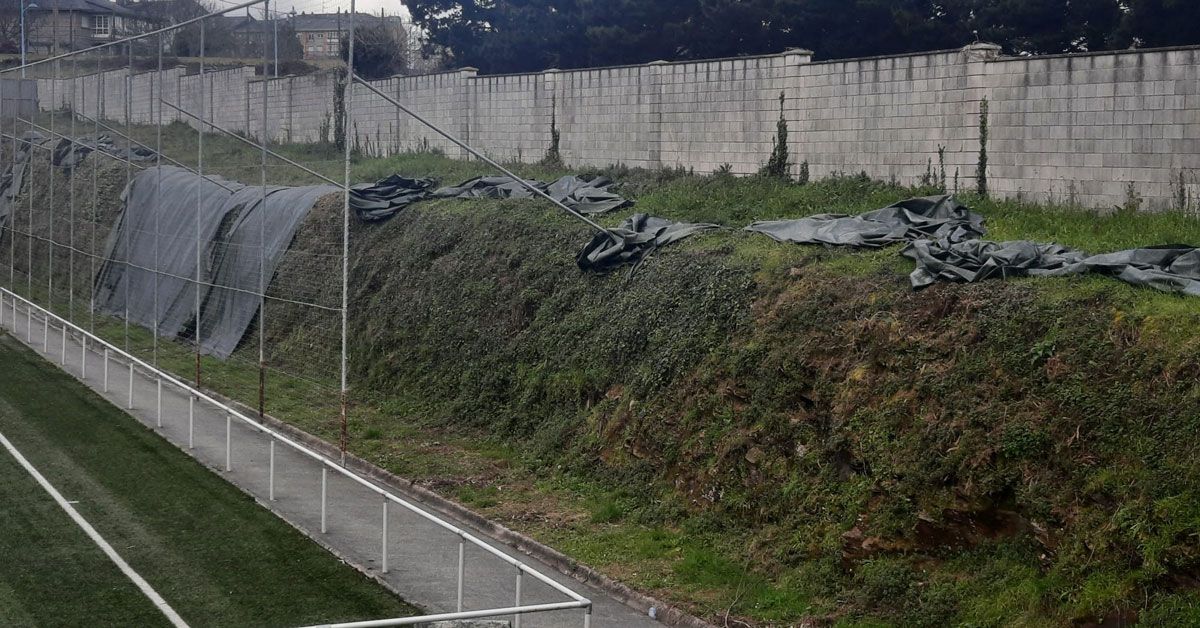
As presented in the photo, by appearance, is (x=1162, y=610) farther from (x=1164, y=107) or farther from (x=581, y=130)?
(x=581, y=130)

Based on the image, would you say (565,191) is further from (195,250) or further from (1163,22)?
(1163,22)

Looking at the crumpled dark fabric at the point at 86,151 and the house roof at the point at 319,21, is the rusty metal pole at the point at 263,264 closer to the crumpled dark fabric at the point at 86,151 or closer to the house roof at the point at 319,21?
the house roof at the point at 319,21

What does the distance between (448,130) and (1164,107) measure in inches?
646

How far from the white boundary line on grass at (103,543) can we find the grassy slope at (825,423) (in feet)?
11.6

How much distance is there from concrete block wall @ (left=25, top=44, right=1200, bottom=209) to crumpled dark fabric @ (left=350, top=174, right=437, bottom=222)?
6.58ft

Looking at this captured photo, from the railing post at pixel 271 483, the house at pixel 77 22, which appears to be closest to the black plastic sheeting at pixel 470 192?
the railing post at pixel 271 483

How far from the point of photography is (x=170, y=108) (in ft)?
70.7

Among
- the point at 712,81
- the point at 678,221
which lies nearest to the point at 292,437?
the point at 678,221

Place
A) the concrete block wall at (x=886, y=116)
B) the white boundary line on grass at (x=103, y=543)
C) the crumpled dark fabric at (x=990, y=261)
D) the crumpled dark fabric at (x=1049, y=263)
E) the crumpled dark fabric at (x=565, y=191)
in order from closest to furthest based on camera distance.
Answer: the white boundary line on grass at (x=103, y=543)
the crumpled dark fabric at (x=1049, y=263)
the crumpled dark fabric at (x=990, y=261)
the concrete block wall at (x=886, y=116)
the crumpled dark fabric at (x=565, y=191)

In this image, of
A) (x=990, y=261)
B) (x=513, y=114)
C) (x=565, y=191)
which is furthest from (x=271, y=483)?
(x=513, y=114)

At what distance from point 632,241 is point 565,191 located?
194 inches

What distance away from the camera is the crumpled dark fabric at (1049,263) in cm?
1038

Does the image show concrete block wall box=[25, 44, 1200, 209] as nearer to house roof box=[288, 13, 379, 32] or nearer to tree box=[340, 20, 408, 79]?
house roof box=[288, 13, 379, 32]

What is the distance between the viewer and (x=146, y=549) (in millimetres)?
11695
